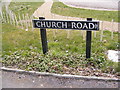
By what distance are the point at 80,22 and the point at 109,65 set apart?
4.18ft

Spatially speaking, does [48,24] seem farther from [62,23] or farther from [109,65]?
[109,65]

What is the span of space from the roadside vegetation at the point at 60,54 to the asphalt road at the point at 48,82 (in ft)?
0.77

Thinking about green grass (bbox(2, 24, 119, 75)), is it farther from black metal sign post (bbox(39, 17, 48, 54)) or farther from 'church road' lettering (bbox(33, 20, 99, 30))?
'church road' lettering (bbox(33, 20, 99, 30))

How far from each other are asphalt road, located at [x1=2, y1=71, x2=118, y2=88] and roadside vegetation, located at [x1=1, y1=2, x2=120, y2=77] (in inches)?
9.3

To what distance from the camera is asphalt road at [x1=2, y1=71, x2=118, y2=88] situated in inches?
144

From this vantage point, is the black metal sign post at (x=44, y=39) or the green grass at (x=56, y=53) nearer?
the green grass at (x=56, y=53)

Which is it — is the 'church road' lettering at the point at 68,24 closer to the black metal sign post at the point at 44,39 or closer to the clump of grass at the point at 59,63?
the black metal sign post at the point at 44,39

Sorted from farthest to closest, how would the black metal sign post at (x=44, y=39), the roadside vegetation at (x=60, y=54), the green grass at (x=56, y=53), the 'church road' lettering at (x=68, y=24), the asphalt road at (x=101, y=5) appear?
1. the asphalt road at (x=101, y=5)
2. the black metal sign post at (x=44, y=39)
3. the green grass at (x=56, y=53)
4. the roadside vegetation at (x=60, y=54)
5. the 'church road' lettering at (x=68, y=24)

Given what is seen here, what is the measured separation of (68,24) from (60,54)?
1.01 metres

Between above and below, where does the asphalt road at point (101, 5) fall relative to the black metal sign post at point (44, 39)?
above

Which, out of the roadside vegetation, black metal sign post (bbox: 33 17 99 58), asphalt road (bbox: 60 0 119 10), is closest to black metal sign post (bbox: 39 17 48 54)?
black metal sign post (bbox: 33 17 99 58)

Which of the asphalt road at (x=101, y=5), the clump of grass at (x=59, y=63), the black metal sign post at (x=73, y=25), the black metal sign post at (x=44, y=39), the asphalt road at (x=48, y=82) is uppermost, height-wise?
the black metal sign post at (x=73, y=25)

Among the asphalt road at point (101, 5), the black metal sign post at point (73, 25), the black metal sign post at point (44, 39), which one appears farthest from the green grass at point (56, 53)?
the asphalt road at point (101, 5)

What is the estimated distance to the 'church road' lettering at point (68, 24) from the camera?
4059mm
